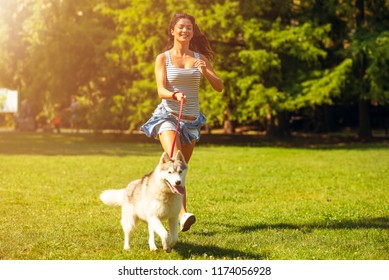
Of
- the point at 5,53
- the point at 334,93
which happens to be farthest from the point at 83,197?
the point at 5,53

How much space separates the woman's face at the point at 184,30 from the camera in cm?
743

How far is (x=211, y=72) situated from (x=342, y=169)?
977 centimetres

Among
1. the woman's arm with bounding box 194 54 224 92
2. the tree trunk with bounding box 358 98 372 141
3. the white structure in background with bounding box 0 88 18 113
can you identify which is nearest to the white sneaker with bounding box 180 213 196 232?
the woman's arm with bounding box 194 54 224 92

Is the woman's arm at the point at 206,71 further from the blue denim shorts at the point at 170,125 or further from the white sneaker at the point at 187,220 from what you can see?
the white sneaker at the point at 187,220

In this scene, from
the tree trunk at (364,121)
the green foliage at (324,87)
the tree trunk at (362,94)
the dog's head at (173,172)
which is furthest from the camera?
the tree trunk at (364,121)

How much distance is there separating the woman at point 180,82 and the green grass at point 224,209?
0.95 m

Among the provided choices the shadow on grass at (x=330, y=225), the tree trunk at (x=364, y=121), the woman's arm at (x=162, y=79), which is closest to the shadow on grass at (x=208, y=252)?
the shadow on grass at (x=330, y=225)

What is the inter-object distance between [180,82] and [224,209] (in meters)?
3.11

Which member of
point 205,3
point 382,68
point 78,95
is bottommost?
point 78,95

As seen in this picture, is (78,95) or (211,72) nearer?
(211,72)

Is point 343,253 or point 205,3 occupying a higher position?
point 205,3

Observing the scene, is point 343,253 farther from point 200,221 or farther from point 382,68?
point 382,68
